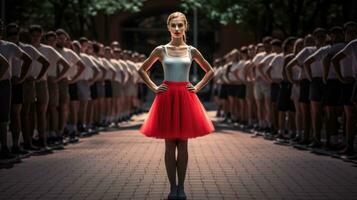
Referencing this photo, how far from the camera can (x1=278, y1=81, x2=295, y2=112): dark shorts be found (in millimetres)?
17984

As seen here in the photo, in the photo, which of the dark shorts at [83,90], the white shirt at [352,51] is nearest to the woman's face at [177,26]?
the white shirt at [352,51]

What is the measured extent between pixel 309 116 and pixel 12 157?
5.95m

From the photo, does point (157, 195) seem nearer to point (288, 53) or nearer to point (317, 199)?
point (317, 199)

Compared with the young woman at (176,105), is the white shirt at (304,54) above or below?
above

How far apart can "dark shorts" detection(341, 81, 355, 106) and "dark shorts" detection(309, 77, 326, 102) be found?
902 millimetres

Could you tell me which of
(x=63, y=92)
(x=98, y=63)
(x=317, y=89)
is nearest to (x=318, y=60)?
(x=317, y=89)

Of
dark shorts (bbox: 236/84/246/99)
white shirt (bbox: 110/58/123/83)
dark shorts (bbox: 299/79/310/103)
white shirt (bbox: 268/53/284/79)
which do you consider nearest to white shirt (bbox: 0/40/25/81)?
dark shorts (bbox: 299/79/310/103)

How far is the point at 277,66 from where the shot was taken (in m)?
18.8

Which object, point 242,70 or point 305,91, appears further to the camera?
point 242,70

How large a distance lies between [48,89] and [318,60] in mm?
4747

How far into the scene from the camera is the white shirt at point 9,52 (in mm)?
12841

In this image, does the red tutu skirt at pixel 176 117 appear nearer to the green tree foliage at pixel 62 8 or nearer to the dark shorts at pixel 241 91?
the dark shorts at pixel 241 91

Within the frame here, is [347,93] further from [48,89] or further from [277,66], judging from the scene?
A: [48,89]

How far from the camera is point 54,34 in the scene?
16156 millimetres
